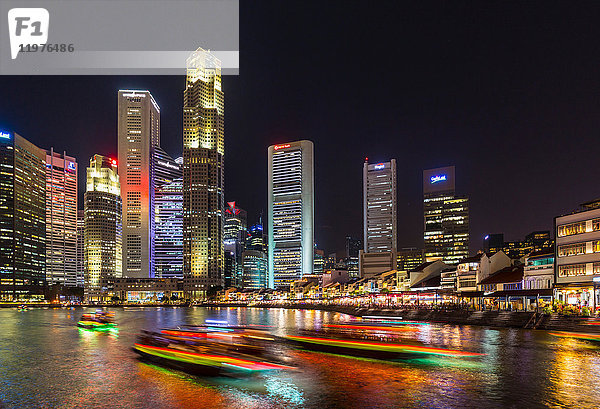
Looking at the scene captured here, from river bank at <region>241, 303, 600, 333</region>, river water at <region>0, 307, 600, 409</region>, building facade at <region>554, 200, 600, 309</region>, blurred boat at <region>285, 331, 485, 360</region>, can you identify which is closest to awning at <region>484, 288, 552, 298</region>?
building facade at <region>554, 200, 600, 309</region>

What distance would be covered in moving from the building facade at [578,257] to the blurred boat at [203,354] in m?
48.3

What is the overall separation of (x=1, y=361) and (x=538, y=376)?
42349 millimetres

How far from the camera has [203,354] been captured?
31.7 metres

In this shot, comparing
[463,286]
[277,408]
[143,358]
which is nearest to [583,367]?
[277,408]

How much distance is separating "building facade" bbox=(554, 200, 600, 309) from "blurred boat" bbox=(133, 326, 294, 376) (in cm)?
4829

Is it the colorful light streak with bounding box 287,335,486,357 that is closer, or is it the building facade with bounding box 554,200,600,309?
the colorful light streak with bounding box 287,335,486,357

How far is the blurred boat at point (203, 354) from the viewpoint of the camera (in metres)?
30.9

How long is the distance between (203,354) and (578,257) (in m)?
57.9

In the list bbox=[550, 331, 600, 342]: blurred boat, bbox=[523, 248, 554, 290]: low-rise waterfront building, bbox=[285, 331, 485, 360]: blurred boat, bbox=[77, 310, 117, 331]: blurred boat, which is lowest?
bbox=[77, 310, 117, 331]: blurred boat

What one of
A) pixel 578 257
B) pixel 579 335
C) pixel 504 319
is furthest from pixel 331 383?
pixel 578 257

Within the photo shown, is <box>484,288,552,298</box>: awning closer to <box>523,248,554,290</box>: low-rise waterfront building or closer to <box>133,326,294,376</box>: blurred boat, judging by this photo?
<box>523,248,554,290</box>: low-rise waterfront building

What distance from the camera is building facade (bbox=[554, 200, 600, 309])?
6569 centimetres

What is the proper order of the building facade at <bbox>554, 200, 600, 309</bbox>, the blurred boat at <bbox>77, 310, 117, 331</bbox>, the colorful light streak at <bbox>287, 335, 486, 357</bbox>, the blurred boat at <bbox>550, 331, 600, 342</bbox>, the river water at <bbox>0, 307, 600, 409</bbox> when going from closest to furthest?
the river water at <bbox>0, 307, 600, 409</bbox>
the colorful light streak at <bbox>287, 335, 486, 357</bbox>
the blurred boat at <bbox>550, 331, 600, 342</bbox>
the building facade at <bbox>554, 200, 600, 309</bbox>
the blurred boat at <bbox>77, 310, 117, 331</bbox>

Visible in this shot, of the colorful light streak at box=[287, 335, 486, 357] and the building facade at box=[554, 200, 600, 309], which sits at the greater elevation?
the building facade at box=[554, 200, 600, 309]
